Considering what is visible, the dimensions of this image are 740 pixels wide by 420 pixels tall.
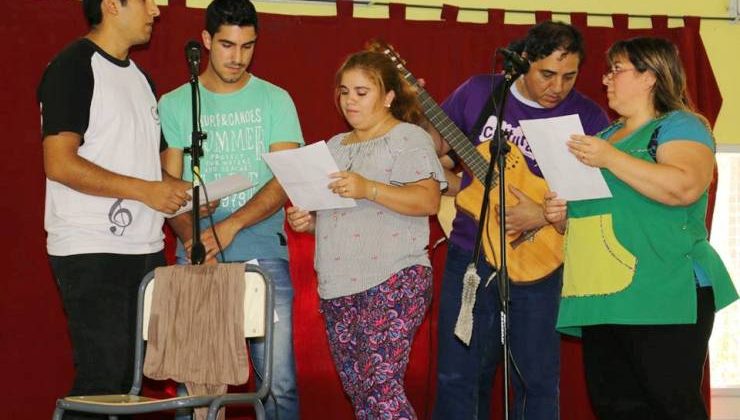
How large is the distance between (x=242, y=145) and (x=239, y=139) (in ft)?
0.08

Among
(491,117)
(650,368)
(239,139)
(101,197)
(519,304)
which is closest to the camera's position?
(650,368)

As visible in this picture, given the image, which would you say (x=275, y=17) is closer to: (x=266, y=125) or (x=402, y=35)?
(x=402, y=35)

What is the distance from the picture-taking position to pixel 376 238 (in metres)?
3.17

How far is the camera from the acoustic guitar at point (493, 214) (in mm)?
3668

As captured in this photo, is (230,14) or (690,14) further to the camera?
(690,14)

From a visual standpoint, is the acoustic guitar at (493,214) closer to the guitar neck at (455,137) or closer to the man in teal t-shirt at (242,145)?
the guitar neck at (455,137)

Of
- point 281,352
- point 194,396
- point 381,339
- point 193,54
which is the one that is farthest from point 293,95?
point 194,396

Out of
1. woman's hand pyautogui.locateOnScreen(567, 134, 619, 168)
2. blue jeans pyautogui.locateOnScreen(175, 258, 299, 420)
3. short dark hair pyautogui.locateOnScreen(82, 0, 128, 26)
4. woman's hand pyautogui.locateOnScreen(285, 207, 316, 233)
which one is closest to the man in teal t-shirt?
blue jeans pyautogui.locateOnScreen(175, 258, 299, 420)

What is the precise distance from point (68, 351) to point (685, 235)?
8.71ft

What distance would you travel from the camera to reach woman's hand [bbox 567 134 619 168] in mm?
2889

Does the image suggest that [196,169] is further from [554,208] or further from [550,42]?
[550,42]

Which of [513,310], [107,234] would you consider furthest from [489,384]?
[107,234]

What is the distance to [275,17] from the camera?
4461 mm

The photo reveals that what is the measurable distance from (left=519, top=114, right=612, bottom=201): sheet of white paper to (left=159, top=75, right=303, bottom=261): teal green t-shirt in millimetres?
953
